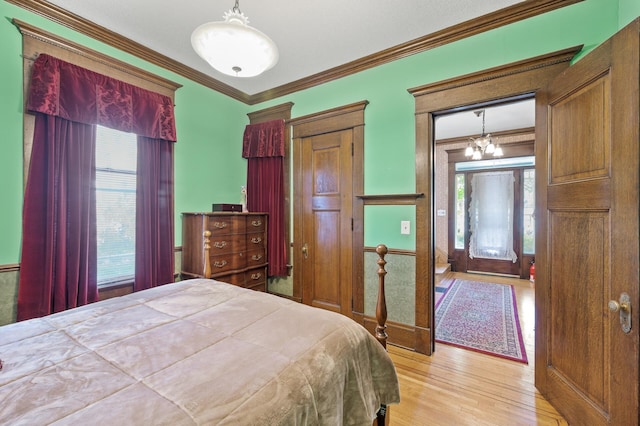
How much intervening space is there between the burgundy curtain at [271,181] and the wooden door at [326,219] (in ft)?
0.86

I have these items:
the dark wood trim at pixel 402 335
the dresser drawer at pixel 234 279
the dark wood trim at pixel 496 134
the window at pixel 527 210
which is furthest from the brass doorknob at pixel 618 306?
the window at pixel 527 210

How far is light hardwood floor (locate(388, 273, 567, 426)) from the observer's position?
5.55ft

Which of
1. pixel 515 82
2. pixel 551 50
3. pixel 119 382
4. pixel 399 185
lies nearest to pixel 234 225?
pixel 399 185

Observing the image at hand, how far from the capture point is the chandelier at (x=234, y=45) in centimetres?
145

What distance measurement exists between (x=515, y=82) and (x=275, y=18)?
199cm

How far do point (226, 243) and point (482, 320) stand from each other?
123 inches

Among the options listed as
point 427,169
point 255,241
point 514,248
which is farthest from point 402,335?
point 514,248

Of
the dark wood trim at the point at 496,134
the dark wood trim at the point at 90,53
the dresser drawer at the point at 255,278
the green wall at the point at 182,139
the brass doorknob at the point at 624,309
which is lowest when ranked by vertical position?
the dresser drawer at the point at 255,278

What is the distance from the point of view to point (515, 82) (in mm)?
2113

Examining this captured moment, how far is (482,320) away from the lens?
3199mm

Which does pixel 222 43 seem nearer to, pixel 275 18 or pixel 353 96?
pixel 275 18

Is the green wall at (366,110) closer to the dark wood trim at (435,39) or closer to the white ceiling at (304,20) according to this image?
the dark wood trim at (435,39)

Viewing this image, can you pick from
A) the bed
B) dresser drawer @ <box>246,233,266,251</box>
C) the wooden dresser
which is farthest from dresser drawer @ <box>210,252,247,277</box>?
the bed

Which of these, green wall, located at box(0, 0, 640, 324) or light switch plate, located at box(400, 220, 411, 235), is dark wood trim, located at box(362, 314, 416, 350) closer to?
green wall, located at box(0, 0, 640, 324)
